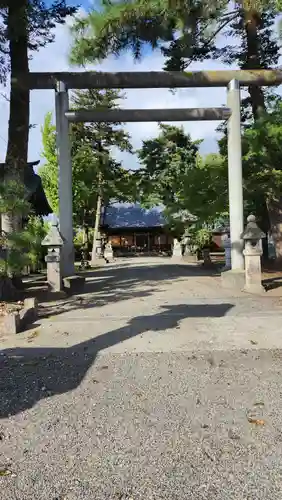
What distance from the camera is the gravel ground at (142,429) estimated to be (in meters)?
2.40

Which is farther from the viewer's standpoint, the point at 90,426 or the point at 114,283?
the point at 114,283

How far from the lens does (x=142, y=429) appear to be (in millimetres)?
3109

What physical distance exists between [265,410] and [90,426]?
127cm

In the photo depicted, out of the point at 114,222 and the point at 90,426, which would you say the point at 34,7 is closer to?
the point at 90,426

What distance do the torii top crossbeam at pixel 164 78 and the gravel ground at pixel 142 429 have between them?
8.75 metres

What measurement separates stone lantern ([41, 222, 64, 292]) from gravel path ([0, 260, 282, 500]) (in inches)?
146

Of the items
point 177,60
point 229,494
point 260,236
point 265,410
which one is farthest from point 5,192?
point 177,60

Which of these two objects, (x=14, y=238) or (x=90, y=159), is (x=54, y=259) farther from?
(x=90, y=159)

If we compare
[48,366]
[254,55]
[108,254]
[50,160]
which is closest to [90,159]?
[50,160]

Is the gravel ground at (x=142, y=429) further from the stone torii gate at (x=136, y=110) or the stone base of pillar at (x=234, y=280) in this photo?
the stone torii gate at (x=136, y=110)

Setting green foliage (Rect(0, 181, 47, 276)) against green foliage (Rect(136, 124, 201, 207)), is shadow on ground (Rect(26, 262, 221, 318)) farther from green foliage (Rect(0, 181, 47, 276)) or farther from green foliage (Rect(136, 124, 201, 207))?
green foliage (Rect(136, 124, 201, 207))

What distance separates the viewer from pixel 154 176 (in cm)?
3309

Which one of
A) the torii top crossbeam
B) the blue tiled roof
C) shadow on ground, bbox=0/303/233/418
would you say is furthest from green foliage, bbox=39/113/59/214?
shadow on ground, bbox=0/303/233/418

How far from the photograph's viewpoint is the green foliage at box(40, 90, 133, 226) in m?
26.8
